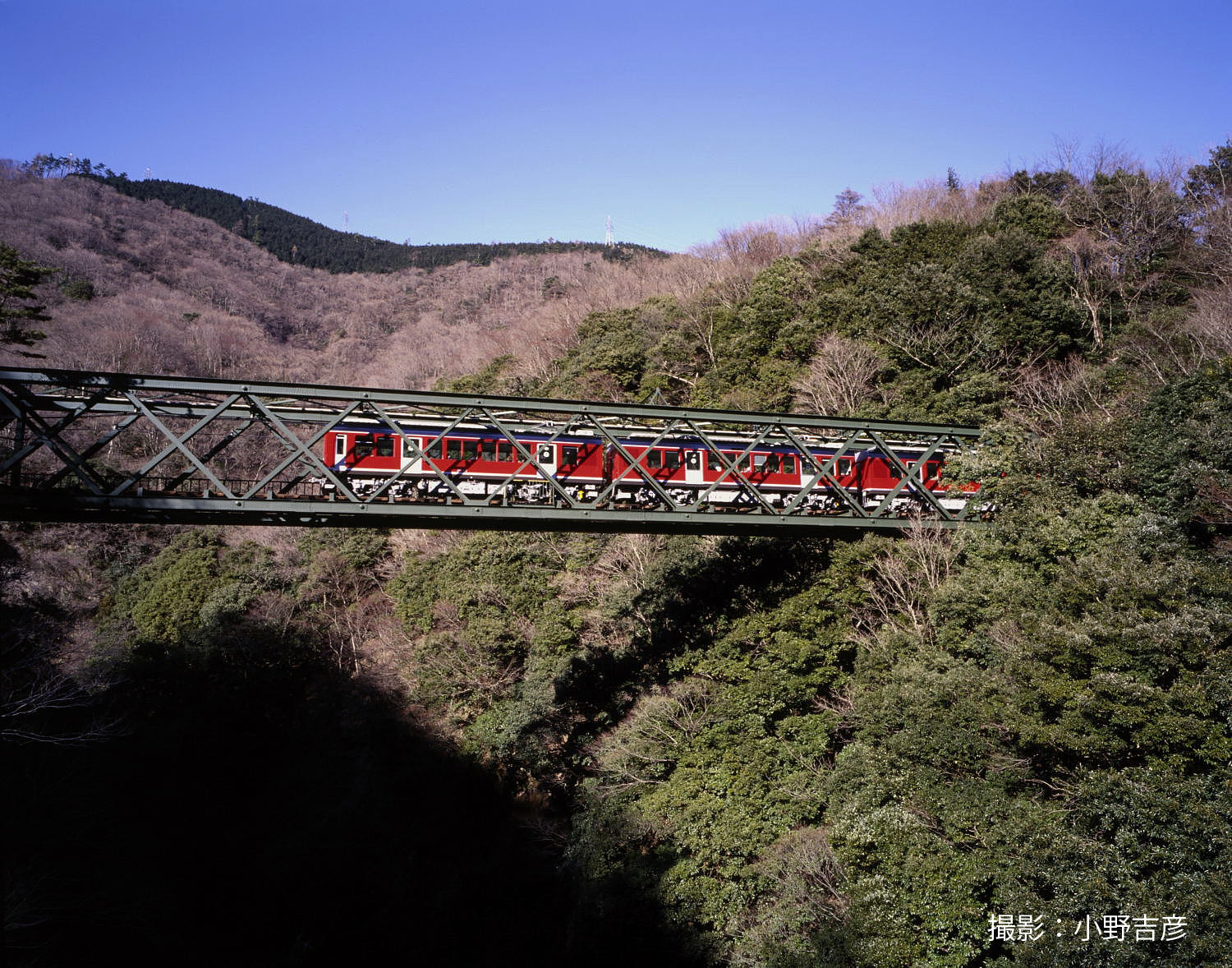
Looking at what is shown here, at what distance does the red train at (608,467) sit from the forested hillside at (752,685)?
5.59 ft

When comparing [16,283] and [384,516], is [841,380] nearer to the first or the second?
[384,516]

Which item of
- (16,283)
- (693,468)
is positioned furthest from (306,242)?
(693,468)

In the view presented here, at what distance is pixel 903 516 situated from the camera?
16.3 metres

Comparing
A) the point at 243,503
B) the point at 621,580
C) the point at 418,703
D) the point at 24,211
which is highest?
the point at 24,211

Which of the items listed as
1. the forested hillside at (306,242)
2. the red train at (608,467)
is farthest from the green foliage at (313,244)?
the red train at (608,467)

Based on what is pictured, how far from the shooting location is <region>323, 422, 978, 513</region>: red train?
17.1m

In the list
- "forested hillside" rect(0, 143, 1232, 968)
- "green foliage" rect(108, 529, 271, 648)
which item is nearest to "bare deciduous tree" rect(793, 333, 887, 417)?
"forested hillside" rect(0, 143, 1232, 968)

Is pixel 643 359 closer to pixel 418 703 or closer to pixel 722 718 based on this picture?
pixel 418 703

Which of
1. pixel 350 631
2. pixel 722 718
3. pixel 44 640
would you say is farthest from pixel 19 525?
pixel 722 718

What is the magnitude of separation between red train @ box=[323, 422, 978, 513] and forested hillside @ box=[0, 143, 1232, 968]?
170cm

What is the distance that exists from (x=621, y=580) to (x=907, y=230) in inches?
714

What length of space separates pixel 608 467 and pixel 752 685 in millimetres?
6237

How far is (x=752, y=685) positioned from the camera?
1562 cm

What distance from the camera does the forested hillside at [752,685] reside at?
10.5 m
